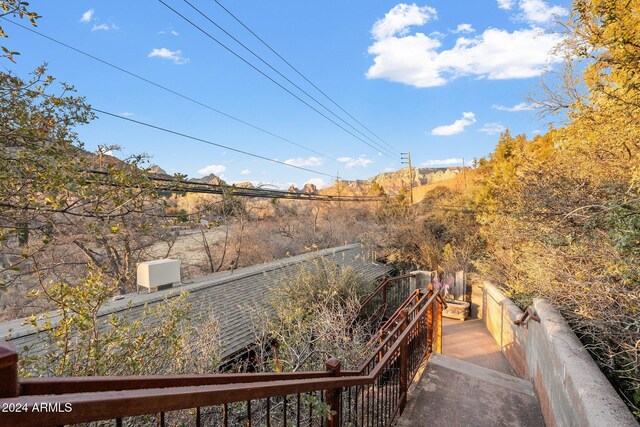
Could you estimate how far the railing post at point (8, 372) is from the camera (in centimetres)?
70

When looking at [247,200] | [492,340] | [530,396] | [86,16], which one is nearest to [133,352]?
[86,16]

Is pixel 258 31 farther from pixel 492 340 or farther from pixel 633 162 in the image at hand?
pixel 492 340

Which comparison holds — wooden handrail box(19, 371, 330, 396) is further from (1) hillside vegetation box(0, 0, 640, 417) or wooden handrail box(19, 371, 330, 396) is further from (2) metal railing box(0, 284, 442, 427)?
(1) hillside vegetation box(0, 0, 640, 417)

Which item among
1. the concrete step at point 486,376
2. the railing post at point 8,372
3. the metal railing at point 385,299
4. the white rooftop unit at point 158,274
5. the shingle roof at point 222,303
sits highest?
the railing post at point 8,372

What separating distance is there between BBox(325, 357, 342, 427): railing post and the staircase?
1.43m

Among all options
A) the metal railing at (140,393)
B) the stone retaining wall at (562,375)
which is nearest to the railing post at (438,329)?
the stone retaining wall at (562,375)

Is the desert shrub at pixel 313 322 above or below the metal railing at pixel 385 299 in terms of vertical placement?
above

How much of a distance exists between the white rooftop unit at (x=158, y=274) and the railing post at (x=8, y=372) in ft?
26.1

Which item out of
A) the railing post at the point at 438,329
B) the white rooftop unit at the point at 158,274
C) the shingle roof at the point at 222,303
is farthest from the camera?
the white rooftop unit at the point at 158,274

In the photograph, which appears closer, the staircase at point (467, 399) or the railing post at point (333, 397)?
the railing post at point (333, 397)

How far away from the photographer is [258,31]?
8.88 m

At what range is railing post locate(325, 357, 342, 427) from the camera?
2.11 metres

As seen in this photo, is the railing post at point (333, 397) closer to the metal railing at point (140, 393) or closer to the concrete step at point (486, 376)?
the metal railing at point (140, 393)

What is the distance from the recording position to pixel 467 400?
3.61 meters
